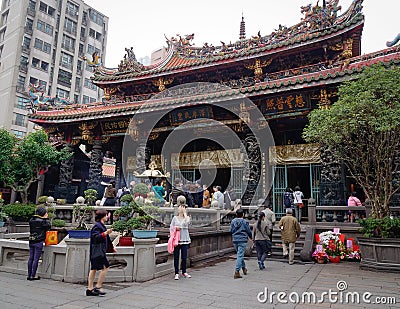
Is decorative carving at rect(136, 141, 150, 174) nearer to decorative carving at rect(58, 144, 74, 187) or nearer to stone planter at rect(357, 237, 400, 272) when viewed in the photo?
decorative carving at rect(58, 144, 74, 187)

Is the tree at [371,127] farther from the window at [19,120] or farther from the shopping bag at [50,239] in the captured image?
the window at [19,120]

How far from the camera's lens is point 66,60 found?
4403cm

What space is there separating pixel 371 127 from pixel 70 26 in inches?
1824

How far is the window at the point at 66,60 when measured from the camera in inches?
1705

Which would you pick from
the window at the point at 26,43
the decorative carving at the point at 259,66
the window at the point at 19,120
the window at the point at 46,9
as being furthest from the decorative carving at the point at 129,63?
the window at the point at 46,9

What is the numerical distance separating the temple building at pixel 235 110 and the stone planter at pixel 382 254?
3.32m

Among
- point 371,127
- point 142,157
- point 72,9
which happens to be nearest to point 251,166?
point 371,127

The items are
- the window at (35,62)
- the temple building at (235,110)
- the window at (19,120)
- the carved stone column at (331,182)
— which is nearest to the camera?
the carved stone column at (331,182)

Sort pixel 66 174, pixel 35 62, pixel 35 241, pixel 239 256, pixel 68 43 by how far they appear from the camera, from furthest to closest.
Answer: pixel 68 43
pixel 35 62
pixel 66 174
pixel 239 256
pixel 35 241

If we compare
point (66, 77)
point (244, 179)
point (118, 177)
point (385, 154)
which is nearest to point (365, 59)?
point (385, 154)

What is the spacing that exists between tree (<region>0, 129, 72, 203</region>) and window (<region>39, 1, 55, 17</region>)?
105 ft

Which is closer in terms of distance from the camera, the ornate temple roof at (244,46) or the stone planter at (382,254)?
the stone planter at (382,254)

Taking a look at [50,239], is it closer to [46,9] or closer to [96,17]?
[46,9]

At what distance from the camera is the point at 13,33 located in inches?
1516
